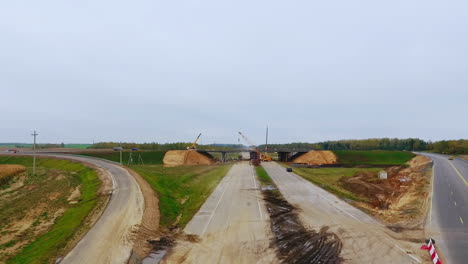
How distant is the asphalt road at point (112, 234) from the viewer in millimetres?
18611

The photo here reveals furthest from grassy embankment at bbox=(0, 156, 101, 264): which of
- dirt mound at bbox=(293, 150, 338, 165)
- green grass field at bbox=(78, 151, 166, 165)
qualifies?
dirt mound at bbox=(293, 150, 338, 165)

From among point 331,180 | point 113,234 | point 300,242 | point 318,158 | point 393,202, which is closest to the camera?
point 300,242

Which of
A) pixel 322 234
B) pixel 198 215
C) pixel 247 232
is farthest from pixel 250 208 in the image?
pixel 322 234

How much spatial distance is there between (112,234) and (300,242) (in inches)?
586

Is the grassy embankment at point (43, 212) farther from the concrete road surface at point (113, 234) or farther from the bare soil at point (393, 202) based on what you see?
the bare soil at point (393, 202)

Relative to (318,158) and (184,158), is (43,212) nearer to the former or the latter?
→ (184,158)

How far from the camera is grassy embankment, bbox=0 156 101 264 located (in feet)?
69.4

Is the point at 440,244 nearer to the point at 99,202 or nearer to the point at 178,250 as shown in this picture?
the point at 178,250

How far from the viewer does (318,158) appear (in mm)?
111938

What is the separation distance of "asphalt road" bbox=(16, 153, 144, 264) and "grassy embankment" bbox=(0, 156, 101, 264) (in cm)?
148

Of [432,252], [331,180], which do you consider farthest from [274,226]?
[331,180]

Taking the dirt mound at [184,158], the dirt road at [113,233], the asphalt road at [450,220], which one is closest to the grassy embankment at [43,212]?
the dirt road at [113,233]

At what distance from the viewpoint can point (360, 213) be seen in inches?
1217

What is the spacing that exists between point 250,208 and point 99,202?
17.4 m
